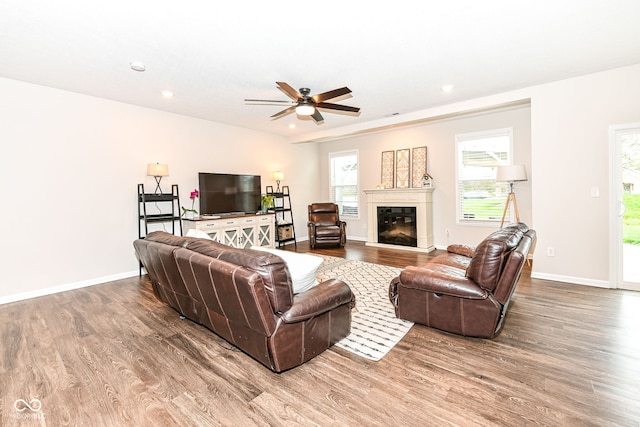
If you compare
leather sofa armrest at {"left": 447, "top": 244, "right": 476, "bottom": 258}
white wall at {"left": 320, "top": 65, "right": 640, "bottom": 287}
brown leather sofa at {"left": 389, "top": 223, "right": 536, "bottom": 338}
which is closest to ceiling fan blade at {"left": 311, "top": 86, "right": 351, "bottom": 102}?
brown leather sofa at {"left": 389, "top": 223, "right": 536, "bottom": 338}

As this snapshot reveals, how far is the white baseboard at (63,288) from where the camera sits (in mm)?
3829

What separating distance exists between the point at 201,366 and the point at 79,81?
4002 mm

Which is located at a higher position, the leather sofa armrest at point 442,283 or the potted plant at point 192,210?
the potted plant at point 192,210

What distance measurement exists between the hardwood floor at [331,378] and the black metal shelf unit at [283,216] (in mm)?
4151

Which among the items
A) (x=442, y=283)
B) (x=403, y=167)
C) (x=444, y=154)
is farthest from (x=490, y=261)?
(x=403, y=167)

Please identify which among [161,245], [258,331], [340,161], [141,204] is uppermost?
[340,161]

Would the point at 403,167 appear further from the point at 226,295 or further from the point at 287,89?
the point at 226,295

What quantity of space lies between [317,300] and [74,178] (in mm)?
4296

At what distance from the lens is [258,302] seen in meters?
1.91

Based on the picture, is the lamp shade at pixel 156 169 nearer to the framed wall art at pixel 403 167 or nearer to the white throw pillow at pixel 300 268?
the white throw pillow at pixel 300 268

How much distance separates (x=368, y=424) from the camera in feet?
5.48

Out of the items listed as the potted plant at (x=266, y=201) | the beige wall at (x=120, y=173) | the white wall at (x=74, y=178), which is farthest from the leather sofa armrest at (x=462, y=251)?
the white wall at (x=74, y=178)

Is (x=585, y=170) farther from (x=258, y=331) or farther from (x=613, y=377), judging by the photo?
(x=258, y=331)

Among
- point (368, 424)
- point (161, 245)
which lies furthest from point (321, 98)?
point (368, 424)
